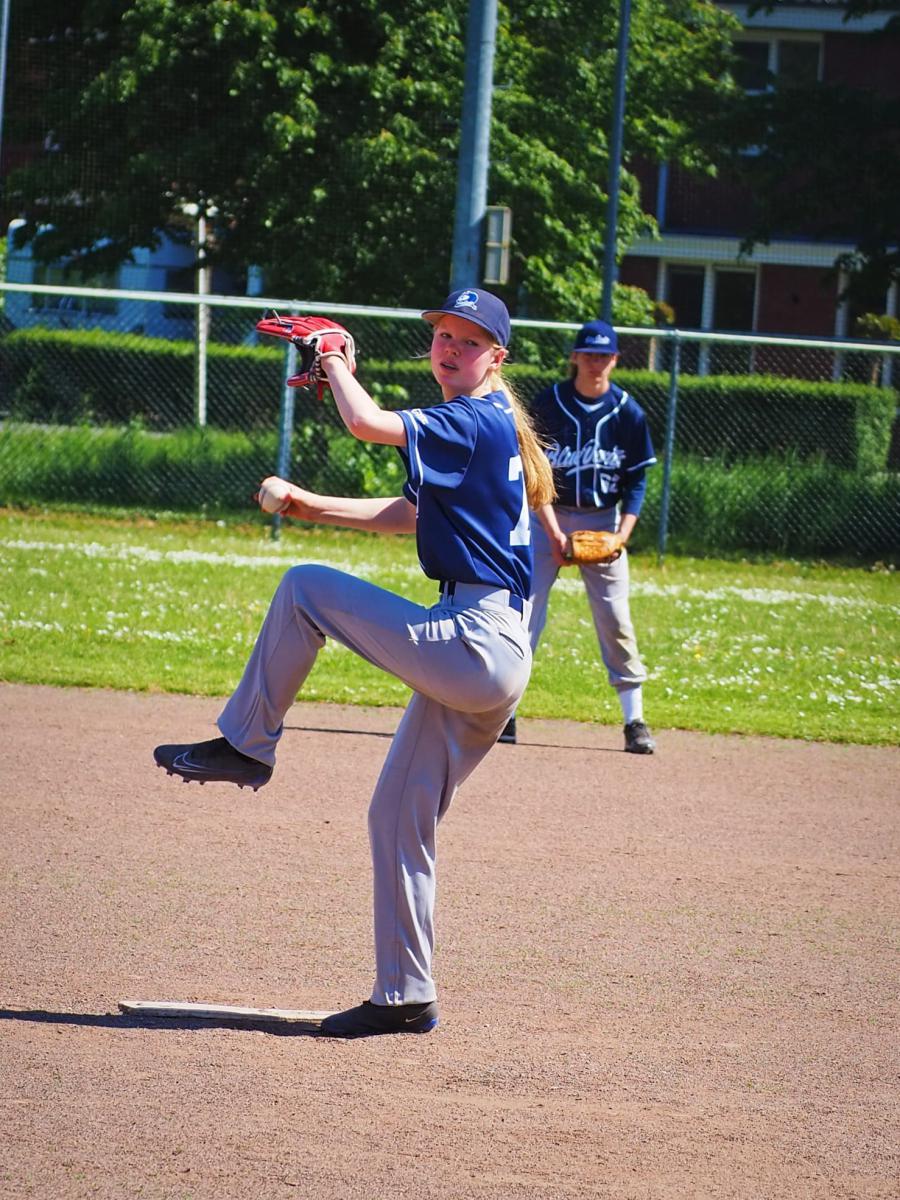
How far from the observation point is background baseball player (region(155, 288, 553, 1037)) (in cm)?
412

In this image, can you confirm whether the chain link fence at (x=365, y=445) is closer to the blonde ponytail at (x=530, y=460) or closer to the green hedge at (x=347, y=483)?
the green hedge at (x=347, y=483)

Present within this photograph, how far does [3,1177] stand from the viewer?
3.25 metres

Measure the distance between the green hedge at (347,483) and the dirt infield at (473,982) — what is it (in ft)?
30.7

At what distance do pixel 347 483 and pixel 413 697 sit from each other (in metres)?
13.2

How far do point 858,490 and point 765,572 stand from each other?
6.18 feet

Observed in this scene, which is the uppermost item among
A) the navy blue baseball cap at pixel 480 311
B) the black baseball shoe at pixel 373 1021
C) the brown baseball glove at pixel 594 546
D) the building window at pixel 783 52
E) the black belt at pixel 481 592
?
the building window at pixel 783 52

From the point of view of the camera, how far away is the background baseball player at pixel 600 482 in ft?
27.1

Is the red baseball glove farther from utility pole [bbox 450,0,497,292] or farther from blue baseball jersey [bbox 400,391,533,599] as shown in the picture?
utility pole [bbox 450,0,497,292]

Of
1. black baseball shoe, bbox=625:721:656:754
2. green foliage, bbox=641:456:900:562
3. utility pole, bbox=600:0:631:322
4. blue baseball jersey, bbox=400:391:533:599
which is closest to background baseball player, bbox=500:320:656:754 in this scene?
black baseball shoe, bbox=625:721:656:754

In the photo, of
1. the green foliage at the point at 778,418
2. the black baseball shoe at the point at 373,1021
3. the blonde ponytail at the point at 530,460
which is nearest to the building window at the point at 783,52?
the green foliage at the point at 778,418

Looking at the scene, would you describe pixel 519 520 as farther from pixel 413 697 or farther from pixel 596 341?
pixel 596 341

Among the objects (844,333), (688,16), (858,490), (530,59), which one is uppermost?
(688,16)

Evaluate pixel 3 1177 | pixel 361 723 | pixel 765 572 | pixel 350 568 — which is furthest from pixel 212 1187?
pixel 765 572

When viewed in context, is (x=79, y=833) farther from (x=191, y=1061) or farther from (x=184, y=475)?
(x=184, y=475)
